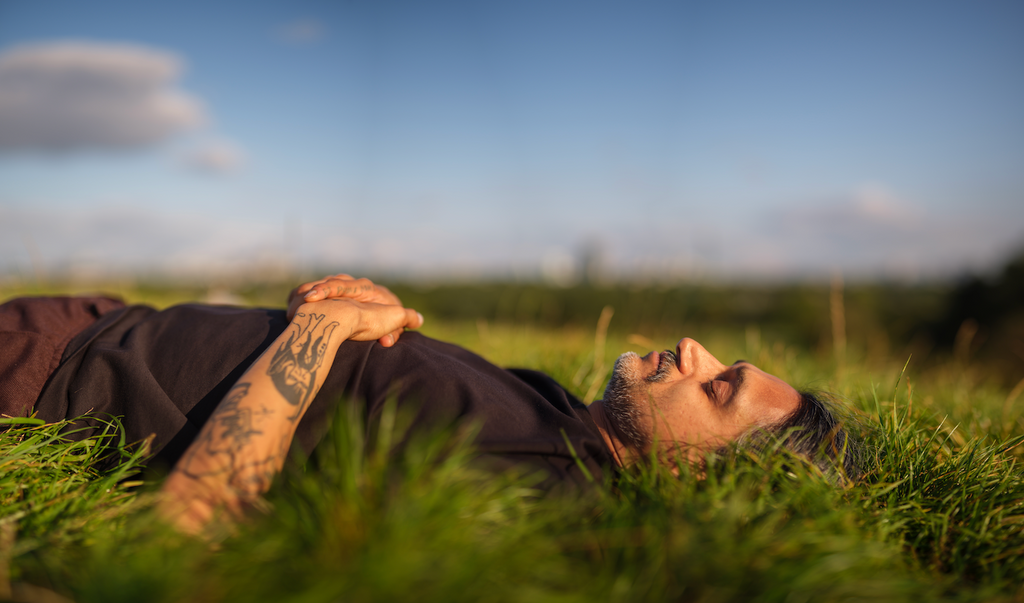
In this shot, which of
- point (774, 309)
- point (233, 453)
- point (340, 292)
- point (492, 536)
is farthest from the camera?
point (774, 309)

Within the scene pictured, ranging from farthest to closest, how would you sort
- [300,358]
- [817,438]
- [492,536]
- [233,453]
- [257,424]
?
1. [817,438]
2. [300,358]
3. [257,424]
4. [233,453]
5. [492,536]

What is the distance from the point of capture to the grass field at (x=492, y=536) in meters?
1.21

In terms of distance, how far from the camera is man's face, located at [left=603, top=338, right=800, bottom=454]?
7.52ft

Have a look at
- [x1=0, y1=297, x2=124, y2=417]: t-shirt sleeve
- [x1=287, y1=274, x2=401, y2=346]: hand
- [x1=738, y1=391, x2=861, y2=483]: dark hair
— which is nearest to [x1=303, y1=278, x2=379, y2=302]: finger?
[x1=287, y1=274, x2=401, y2=346]: hand

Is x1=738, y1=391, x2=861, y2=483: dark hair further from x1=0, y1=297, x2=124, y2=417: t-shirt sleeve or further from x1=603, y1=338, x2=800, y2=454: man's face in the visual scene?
x1=0, y1=297, x2=124, y2=417: t-shirt sleeve

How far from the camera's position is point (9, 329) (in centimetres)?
240

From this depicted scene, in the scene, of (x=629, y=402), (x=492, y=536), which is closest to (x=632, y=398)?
(x=629, y=402)

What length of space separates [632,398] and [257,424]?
1.68 meters

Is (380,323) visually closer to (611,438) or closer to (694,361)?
(611,438)

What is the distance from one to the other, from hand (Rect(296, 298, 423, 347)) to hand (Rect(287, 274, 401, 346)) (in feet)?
0.12

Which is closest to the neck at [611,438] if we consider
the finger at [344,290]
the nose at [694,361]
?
the nose at [694,361]

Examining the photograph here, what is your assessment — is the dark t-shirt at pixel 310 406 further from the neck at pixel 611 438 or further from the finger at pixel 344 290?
A: the finger at pixel 344 290

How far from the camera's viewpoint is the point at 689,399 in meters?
2.36

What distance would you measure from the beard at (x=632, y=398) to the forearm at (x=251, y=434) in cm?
141
